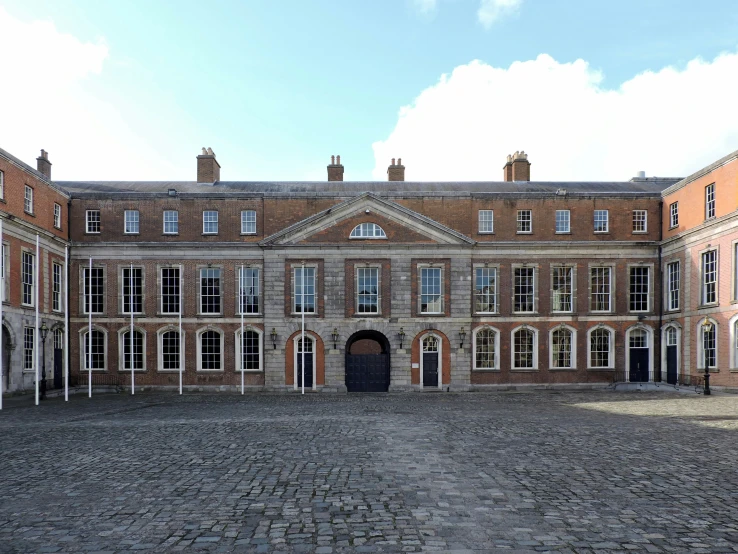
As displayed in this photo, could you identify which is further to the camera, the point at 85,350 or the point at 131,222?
the point at 131,222

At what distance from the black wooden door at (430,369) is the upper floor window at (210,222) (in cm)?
1560

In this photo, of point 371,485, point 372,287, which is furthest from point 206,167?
point 371,485

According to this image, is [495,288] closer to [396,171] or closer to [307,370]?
[396,171]

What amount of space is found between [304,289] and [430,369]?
30.5ft

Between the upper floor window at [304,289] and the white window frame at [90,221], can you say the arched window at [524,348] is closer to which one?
the upper floor window at [304,289]

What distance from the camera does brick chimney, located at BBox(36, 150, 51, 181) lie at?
39.2 metres

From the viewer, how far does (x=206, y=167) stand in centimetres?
4103

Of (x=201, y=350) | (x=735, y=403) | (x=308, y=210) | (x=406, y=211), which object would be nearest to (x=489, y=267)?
(x=406, y=211)

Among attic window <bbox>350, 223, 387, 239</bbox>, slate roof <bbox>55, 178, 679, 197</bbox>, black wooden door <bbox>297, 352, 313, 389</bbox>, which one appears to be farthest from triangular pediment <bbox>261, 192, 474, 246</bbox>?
black wooden door <bbox>297, 352, 313, 389</bbox>

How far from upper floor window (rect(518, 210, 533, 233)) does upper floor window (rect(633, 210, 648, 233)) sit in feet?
22.3

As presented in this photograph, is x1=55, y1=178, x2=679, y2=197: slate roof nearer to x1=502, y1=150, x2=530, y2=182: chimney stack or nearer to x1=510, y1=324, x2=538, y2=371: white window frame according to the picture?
x1=502, y1=150, x2=530, y2=182: chimney stack

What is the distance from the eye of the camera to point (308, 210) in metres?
37.7

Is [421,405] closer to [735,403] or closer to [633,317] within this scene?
[735,403]

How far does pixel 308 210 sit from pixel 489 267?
12.2 m
